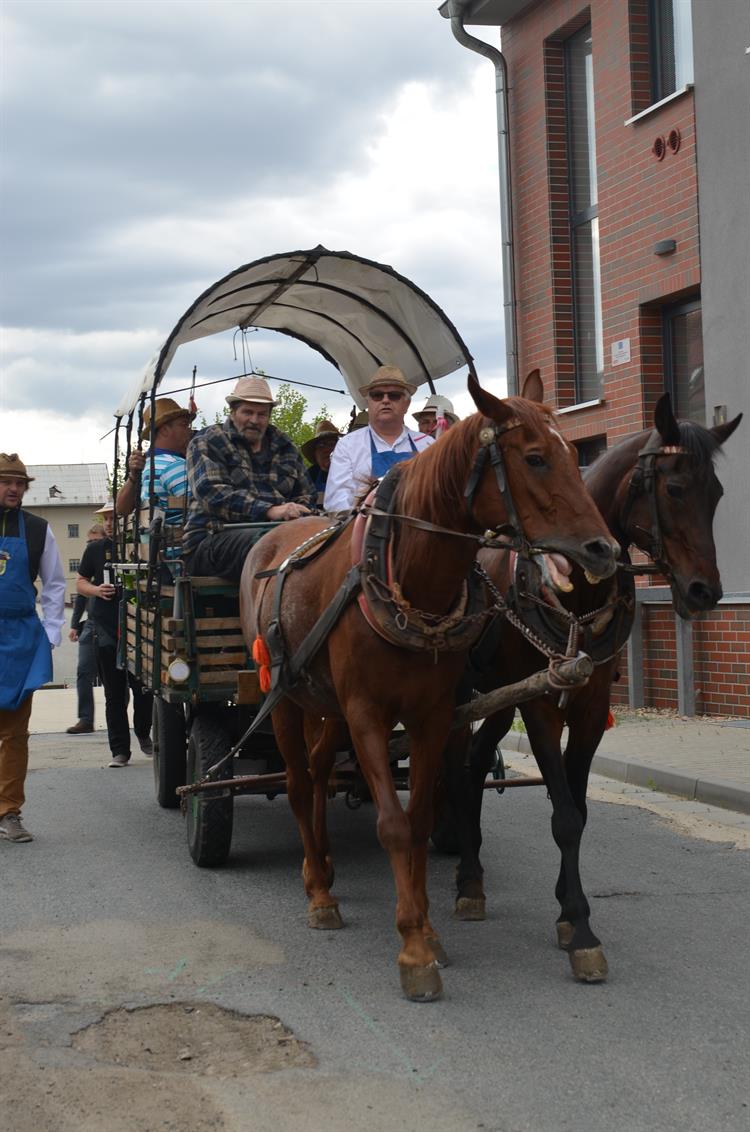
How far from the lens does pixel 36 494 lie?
346 feet

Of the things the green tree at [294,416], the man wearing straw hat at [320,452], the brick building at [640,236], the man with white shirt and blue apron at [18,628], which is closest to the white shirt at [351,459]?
the man with white shirt and blue apron at [18,628]

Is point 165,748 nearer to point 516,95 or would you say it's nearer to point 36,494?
point 516,95

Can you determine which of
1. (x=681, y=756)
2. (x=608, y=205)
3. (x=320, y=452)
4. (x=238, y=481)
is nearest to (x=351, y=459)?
(x=238, y=481)

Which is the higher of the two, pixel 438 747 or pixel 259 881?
pixel 438 747

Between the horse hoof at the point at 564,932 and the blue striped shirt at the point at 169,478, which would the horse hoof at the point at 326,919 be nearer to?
the horse hoof at the point at 564,932

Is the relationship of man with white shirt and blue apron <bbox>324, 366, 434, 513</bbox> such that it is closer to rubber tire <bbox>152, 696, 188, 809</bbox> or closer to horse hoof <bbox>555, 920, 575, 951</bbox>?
rubber tire <bbox>152, 696, 188, 809</bbox>

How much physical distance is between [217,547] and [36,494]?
101949 mm

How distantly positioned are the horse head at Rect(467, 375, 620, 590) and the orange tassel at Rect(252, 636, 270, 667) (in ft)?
5.49

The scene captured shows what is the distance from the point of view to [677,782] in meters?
8.80

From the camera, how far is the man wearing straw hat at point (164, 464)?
8.27 meters

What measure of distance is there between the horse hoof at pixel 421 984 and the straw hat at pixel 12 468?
13.9 feet

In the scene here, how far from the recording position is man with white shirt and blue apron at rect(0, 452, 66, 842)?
7.68m

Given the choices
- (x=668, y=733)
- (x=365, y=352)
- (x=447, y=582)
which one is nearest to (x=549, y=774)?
(x=447, y=582)

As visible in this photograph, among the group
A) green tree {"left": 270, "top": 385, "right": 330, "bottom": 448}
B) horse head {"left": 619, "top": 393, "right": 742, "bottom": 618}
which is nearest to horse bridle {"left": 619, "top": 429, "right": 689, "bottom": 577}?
horse head {"left": 619, "top": 393, "right": 742, "bottom": 618}
